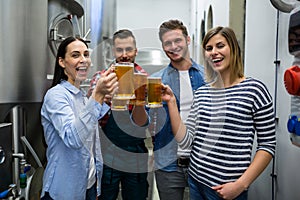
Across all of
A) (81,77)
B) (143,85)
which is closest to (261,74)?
(143,85)

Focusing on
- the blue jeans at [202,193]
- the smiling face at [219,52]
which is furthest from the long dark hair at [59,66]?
the blue jeans at [202,193]

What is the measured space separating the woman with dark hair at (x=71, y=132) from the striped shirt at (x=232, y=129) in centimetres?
46

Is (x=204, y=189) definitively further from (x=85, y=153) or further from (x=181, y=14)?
(x=181, y=14)

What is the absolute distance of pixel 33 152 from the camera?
1.55m

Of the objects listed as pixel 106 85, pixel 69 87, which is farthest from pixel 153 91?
pixel 69 87

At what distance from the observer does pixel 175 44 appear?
1130 mm

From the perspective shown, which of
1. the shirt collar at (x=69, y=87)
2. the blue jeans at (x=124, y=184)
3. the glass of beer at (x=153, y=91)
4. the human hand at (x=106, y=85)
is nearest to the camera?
the human hand at (x=106, y=85)

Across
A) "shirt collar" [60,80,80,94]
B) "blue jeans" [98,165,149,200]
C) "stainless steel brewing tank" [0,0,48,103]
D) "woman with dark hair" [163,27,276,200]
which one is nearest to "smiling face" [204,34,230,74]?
"woman with dark hair" [163,27,276,200]

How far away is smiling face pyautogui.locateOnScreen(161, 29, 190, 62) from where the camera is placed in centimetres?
110

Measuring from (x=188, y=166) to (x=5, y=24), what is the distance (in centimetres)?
110

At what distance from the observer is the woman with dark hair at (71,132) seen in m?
1.05

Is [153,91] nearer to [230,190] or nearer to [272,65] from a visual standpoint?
[230,190]

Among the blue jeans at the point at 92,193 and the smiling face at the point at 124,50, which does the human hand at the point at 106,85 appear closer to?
the smiling face at the point at 124,50

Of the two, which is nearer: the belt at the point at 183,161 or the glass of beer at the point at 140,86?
the glass of beer at the point at 140,86
